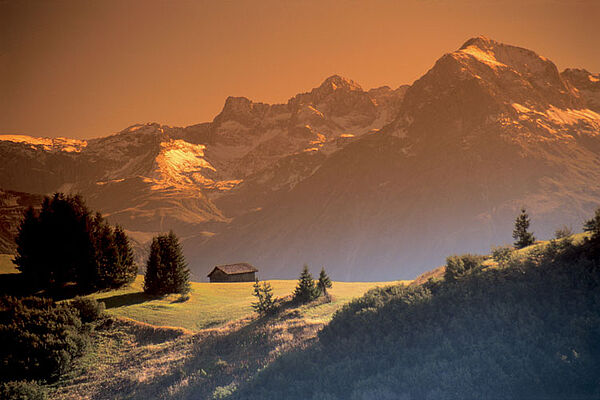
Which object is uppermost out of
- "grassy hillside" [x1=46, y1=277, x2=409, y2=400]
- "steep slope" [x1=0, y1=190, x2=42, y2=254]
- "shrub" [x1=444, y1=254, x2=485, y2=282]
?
"steep slope" [x1=0, y1=190, x2=42, y2=254]

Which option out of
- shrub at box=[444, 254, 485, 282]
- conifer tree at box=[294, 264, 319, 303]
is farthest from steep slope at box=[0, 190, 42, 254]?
shrub at box=[444, 254, 485, 282]

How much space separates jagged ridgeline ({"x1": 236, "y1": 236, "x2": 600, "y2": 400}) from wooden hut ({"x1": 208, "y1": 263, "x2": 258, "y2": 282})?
1956 inches

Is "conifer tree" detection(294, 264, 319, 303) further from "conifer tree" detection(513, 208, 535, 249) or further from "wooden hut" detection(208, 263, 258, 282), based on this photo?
"wooden hut" detection(208, 263, 258, 282)

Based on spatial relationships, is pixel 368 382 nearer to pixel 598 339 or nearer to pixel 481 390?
pixel 481 390

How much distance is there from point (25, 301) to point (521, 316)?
35.4 metres

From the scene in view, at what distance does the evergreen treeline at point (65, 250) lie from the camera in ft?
136

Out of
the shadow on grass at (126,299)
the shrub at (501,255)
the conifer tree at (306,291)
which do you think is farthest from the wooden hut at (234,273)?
the shrub at (501,255)

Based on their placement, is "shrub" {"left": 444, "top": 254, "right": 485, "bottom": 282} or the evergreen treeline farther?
the evergreen treeline

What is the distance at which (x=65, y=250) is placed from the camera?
1661 inches

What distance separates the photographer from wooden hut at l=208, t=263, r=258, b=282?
67.1 metres

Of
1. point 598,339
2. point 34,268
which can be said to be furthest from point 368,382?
point 34,268

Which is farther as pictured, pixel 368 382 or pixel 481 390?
pixel 368 382

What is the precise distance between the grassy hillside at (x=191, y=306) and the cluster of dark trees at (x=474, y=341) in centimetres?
945

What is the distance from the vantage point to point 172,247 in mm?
44625
